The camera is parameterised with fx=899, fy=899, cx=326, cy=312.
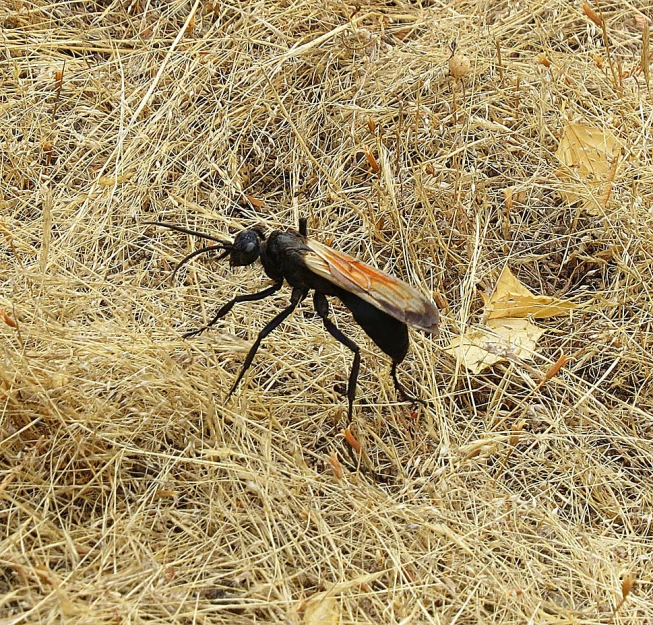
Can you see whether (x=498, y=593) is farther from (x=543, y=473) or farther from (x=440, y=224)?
(x=440, y=224)

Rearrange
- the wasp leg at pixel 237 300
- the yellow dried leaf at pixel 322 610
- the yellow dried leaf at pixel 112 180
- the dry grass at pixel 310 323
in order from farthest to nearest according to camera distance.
→ 1. the yellow dried leaf at pixel 112 180
2. the wasp leg at pixel 237 300
3. the dry grass at pixel 310 323
4. the yellow dried leaf at pixel 322 610

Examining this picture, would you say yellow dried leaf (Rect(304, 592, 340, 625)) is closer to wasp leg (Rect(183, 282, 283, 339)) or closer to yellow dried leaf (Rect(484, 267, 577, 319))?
wasp leg (Rect(183, 282, 283, 339))

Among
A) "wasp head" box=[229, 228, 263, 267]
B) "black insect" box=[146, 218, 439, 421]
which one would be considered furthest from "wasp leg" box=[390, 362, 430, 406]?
"wasp head" box=[229, 228, 263, 267]

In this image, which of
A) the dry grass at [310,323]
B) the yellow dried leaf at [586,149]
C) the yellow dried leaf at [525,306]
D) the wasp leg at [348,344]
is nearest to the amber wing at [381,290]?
the wasp leg at [348,344]

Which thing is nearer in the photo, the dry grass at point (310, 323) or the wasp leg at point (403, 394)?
the dry grass at point (310, 323)

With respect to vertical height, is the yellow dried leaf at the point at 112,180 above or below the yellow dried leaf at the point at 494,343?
above

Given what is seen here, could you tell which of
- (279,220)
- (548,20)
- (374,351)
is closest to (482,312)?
(374,351)

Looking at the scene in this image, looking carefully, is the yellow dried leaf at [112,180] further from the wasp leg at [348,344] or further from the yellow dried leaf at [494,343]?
the yellow dried leaf at [494,343]

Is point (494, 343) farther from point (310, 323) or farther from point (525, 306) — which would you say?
point (310, 323)
